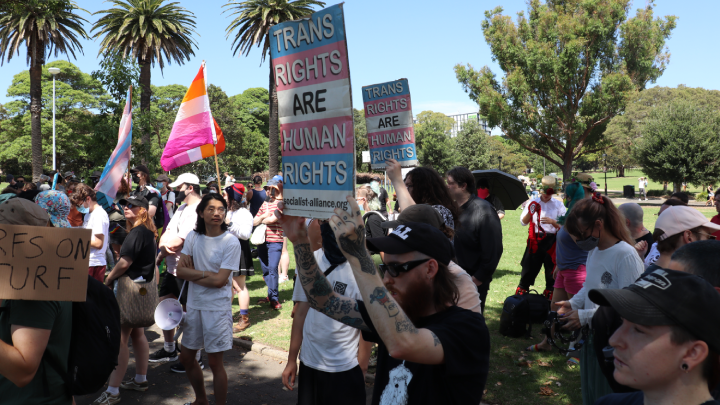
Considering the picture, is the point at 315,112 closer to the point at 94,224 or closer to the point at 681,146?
the point at 94,224

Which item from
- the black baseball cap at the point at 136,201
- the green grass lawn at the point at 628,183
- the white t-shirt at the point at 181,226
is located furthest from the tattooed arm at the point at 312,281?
the green grass lawn at the point at 628,183

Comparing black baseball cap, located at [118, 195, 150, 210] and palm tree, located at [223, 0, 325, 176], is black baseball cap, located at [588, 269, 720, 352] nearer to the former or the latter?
black baseball cap, located at [118, 195, 150, 210]

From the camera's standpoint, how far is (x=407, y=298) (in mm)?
1995

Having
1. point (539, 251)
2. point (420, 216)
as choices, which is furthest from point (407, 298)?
point (539, 251)

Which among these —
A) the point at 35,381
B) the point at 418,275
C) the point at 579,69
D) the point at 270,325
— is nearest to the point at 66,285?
the point at 35,381

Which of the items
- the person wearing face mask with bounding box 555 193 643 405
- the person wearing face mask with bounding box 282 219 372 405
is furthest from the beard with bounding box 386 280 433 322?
the person wearing face mask with bounding box 555 193 643 405

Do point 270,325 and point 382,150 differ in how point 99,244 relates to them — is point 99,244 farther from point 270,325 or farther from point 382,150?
point 382,150

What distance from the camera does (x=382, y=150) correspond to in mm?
6695

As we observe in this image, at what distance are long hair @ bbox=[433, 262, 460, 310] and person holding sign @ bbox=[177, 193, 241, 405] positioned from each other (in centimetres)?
311

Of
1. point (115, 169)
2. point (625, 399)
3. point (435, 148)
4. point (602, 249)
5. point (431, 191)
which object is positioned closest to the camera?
point (625, 399)

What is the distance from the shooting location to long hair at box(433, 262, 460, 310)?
1.98 metres

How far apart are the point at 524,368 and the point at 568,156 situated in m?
36.1

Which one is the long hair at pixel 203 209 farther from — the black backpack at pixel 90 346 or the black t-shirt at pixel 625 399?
the black t-shirt at pixel 625 399

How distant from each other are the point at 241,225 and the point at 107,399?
11.6 ft
